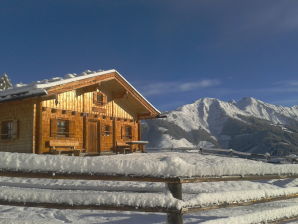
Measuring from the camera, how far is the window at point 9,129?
679 inches

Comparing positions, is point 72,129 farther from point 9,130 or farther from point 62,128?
point 9,130

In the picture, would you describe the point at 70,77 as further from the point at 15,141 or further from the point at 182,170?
the point at 182,170

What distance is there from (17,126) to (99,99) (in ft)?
18.8

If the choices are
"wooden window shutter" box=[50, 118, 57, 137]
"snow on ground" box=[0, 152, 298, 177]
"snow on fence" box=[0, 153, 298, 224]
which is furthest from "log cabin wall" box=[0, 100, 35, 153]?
"snow on ground" box=[0, 152, 298, 177]

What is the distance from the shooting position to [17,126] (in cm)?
1716

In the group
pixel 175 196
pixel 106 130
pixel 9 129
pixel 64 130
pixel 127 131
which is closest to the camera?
pixel 175 196

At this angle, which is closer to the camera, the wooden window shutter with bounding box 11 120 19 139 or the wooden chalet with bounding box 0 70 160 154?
the wooden chalet with bounding box 0 70 160 154

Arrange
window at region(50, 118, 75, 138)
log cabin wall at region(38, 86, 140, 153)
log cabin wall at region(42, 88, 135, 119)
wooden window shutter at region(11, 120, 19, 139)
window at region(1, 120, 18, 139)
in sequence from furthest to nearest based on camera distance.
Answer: log cabin wall at region(42, 88, 135, 119) < window at region(50, 118, 75, 138) < log cabin wall at region(38, 86, 140, 153) < window at region(1, 120, 18, 139) < wooden window shutter at region(11, 120, 19, 139)

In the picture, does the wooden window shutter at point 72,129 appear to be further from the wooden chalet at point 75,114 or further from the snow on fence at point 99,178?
the snow on fence at point 99,178

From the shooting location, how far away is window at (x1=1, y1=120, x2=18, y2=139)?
17.2 m

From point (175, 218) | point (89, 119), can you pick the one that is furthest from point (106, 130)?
point (175, 218)

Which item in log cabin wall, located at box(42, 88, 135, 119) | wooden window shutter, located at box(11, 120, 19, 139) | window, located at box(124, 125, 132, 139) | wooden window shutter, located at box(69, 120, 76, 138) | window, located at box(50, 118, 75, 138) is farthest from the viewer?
window, located at box(124, 125, 132, 139)

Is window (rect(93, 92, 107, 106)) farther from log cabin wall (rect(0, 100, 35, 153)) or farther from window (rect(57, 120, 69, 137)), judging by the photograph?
log cabin wall (rect(0, 100, 35, 153))

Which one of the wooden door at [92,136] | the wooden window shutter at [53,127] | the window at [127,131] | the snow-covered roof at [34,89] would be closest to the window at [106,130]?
the wooden door at [92,136]
